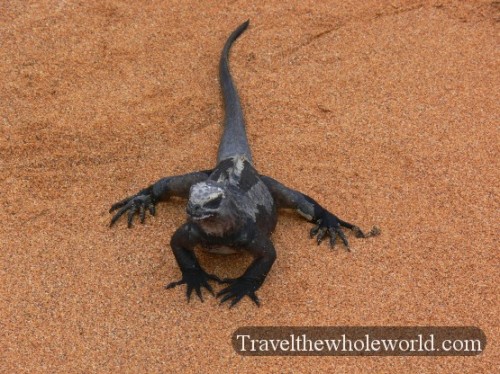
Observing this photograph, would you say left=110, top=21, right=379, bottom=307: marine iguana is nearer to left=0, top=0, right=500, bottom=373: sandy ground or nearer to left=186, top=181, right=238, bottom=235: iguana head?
left=186, top=181, right=238, bottom=235: iguana head

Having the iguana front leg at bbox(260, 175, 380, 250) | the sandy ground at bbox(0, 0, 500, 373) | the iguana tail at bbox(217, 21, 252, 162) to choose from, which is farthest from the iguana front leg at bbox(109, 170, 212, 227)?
the iguana front leg at bbox(260, 175, 380, 250)

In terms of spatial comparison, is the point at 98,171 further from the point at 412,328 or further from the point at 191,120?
the point at 412,328

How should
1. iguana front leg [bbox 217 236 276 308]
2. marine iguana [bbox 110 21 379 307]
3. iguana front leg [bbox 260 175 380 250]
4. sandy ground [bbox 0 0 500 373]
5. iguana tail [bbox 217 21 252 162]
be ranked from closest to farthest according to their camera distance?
1. marine iguana [bbox 110 21 379 307]
2. sandy ground [bbox 0 0 500 373]
3. iguana front leg [bbox 217 236 276 308]
4. iguana front leg [bbox 260 175 380 250]
5. iguana tail [bbox 217 21 252 162]

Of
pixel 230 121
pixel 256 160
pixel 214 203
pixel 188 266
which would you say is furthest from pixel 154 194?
pixel 214 203

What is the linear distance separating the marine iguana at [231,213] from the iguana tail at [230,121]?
0.03 feet

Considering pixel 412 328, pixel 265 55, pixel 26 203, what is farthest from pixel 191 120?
pixel 412 328

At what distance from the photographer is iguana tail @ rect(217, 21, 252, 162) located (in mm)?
5090

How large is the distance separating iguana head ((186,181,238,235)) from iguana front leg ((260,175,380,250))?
0.87m

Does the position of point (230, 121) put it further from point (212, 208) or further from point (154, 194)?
point (212, 208)

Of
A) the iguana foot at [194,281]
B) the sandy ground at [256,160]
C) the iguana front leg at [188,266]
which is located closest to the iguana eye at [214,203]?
the iguana front leg at [188,266]

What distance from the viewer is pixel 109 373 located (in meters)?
3.61

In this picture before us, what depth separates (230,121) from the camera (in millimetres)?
5512

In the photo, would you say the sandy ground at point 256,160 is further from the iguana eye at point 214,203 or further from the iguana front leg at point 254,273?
the iguana eye at point 214,203

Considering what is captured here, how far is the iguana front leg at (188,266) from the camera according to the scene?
4098 mm
